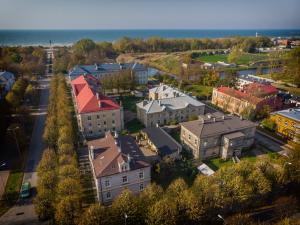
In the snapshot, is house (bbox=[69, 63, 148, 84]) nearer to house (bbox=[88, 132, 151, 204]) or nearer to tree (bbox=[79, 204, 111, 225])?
house (bbox=[88, 132, 151, 204])

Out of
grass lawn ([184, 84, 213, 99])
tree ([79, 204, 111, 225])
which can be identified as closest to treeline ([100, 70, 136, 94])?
grass lawn ([184, 84, 213, 99])

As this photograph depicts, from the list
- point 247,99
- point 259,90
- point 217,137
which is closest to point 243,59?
point 259,90

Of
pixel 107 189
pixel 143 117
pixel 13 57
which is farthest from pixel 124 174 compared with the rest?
pixel 13 57

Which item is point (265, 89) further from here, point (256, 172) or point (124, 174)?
point (124, 174)

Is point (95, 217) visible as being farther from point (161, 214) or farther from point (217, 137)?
point (217, 137)

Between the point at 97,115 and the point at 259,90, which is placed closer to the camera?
the point at 97,115
